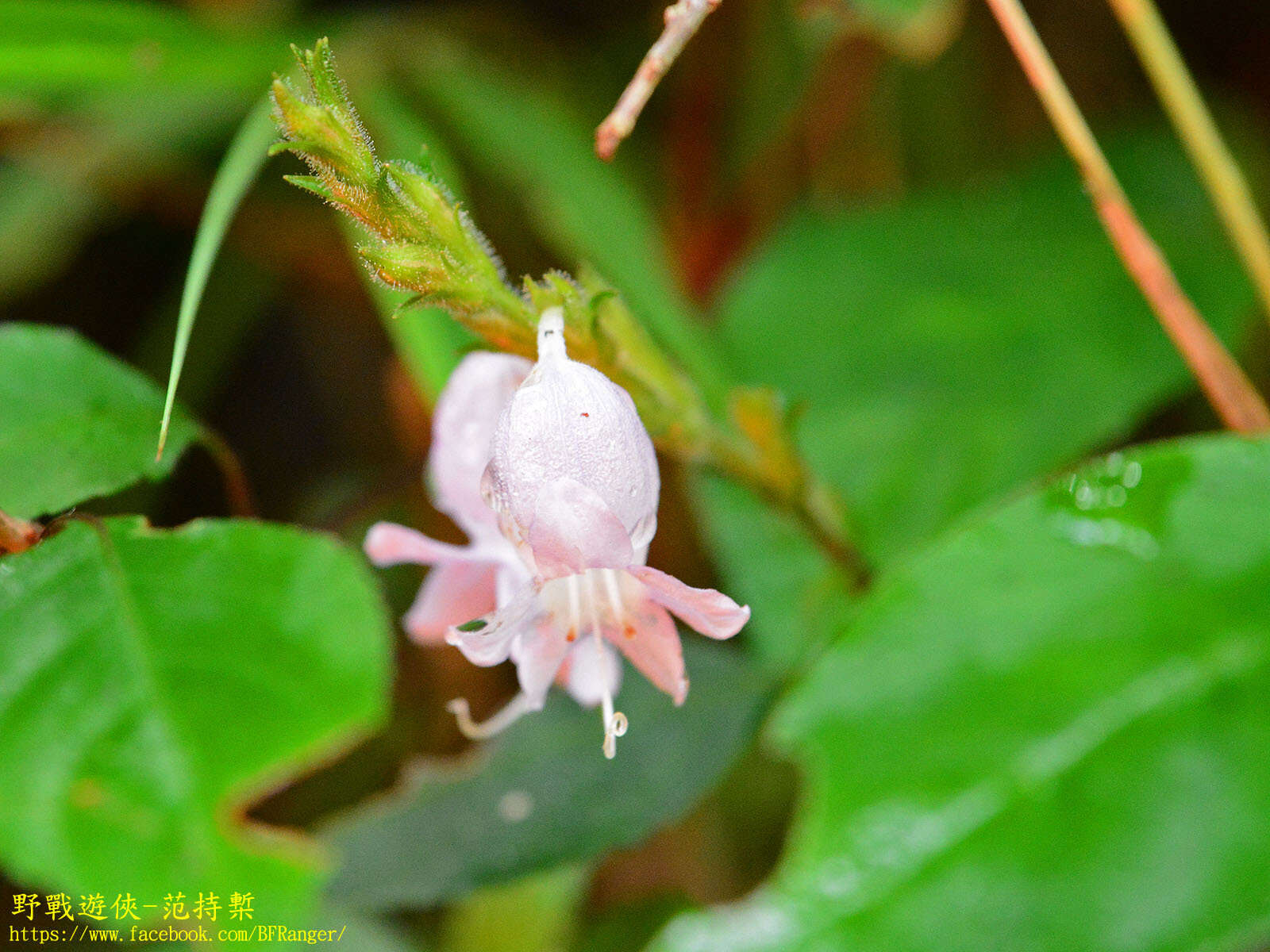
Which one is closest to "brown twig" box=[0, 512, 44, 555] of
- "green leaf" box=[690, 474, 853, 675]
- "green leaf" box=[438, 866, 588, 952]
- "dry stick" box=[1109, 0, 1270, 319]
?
"green leaf" box=[690, 474, 853, 675]

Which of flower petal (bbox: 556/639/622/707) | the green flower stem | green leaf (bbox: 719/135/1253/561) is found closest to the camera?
the green flower stem

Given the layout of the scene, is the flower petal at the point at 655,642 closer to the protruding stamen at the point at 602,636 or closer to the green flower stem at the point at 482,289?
the protruding stamen at the point at 602,636

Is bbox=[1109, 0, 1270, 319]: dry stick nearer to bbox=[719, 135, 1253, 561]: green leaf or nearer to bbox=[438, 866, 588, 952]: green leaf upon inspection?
bbox=[719, 135, 1253, 561]: green leaf

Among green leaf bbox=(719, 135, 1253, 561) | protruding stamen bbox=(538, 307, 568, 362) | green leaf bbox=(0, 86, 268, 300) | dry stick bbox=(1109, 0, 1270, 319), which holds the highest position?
green leaf bbox=(0, 86, 268, 300)

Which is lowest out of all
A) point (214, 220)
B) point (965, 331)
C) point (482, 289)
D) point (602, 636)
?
point (965, 331)

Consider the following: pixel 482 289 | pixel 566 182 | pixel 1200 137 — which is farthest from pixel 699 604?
pixel 566 182

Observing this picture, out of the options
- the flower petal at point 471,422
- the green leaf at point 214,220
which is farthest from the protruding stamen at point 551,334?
the green leaf at point 214,220

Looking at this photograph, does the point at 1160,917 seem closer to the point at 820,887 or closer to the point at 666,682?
the point at 820,887

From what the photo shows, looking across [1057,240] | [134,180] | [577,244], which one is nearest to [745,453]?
[577,244]

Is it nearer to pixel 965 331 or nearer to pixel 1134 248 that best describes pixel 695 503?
pixel 965 331
